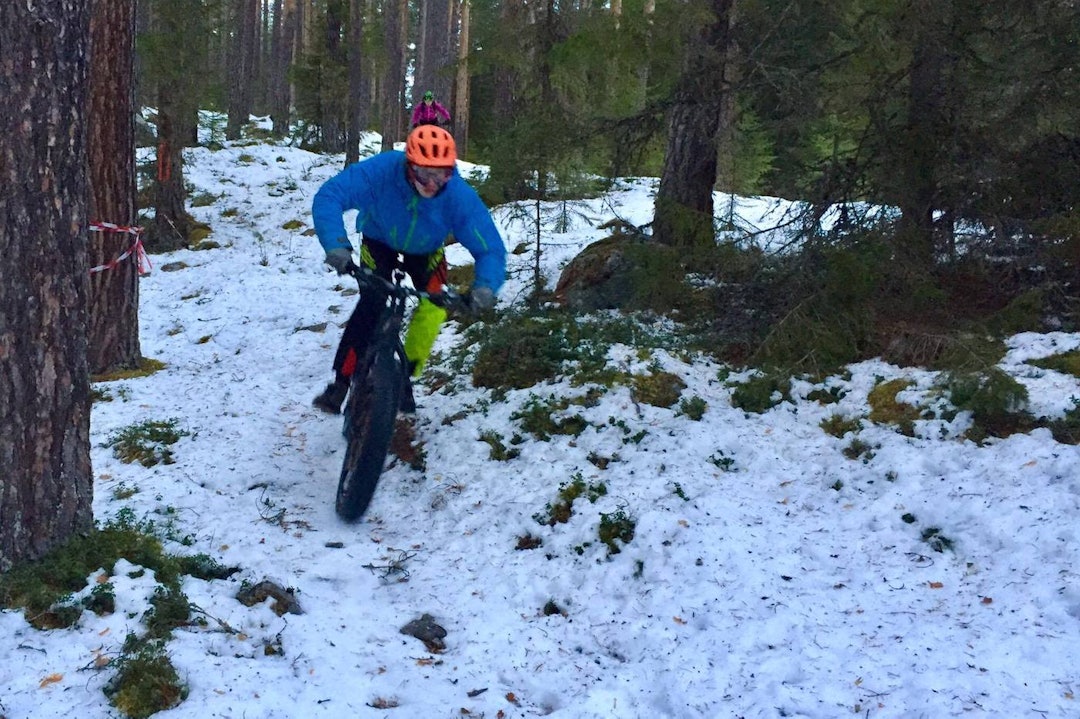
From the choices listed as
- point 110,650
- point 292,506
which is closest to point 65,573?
point 110,650

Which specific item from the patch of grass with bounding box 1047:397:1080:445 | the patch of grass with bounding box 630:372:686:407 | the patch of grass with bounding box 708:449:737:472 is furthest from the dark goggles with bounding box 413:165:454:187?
the patch of grass with bounding box 1047:397:1080:445

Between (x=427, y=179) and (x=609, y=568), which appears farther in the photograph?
(x=427, y=179)

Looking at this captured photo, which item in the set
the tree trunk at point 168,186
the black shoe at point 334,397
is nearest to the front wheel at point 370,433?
the black shoe at point 334,397

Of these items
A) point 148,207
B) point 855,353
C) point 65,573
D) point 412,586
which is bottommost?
point 412,586

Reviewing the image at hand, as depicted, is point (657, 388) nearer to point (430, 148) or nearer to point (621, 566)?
point (621, 566)

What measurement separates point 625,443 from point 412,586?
1.87 metres

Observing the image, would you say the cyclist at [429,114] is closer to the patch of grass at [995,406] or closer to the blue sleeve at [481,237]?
the blue sleeve at [481,237]

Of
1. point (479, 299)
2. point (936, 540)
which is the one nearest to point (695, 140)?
point (479, 299)

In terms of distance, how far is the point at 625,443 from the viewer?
17.2ft

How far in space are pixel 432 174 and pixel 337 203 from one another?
2.00 ft

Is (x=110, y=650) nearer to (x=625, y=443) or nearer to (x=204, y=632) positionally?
(x=204, y=632)

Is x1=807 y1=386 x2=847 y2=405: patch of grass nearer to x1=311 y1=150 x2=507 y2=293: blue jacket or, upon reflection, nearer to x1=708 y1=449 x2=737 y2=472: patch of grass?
x1=708 y1=449 x2=737 y2=472: patch of grass

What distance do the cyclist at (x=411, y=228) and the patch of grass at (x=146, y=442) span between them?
3.99 ft

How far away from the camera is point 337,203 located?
15.1ft
